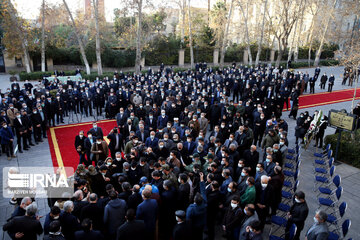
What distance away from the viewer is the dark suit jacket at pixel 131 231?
13.9 ft

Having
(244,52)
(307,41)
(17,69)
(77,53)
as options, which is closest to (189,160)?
(77,53)

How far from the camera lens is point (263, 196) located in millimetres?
5902

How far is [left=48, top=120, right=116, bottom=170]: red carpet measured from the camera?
9.86 metres

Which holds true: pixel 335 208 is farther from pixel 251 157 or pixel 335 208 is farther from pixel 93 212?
pixel 93 212

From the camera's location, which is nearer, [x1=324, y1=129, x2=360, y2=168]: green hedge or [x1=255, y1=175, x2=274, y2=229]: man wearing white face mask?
[x1=255, y1=175, x2=274, y2=229]: man wearing white face mask

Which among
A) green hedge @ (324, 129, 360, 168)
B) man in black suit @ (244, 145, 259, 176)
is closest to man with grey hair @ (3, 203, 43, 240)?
man in black suit @ (244, 145, 259, 176)

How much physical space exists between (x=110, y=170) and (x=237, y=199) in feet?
11.0

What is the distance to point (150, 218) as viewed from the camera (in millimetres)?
4969

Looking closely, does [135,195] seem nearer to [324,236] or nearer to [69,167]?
[324,236]

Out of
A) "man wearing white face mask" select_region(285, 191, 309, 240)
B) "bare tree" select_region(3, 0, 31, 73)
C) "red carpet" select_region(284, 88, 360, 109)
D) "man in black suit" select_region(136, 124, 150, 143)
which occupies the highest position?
"bare tree" select_region(3, 0, 31, 73)

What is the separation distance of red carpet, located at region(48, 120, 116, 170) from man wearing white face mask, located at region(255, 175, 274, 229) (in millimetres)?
6656

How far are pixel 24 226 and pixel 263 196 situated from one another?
4.77 meters

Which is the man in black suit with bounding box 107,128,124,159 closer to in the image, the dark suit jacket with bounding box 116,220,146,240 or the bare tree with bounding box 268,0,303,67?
the dark suit jacket with bounding box 116,220,146,240

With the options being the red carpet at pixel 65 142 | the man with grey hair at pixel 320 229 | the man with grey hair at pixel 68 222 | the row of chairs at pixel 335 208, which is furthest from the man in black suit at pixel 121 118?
the man with grey hair at pixel 320 229
